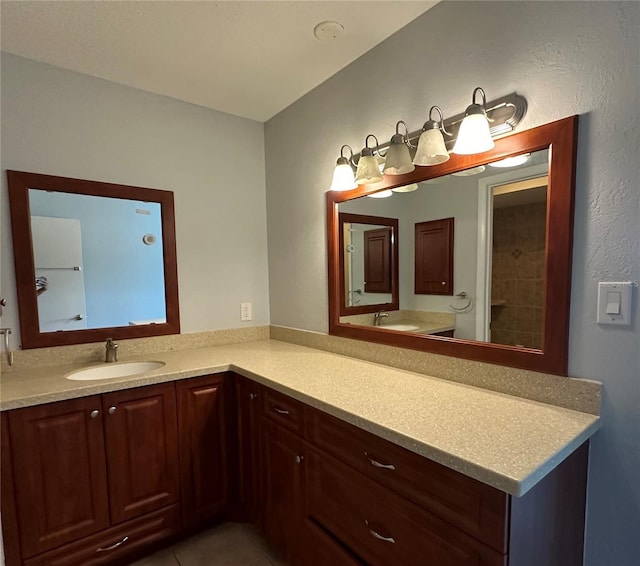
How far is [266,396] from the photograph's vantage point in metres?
1.56

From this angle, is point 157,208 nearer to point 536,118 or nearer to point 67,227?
point 67,227

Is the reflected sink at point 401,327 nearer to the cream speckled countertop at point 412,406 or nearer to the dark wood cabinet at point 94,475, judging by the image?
the cream speckled countertop at point 412,406

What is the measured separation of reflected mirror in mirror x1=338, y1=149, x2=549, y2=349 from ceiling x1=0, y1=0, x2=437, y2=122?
0.75 metres

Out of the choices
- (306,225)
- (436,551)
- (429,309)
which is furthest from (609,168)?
(306,225)

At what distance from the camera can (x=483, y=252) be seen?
1.34 metres

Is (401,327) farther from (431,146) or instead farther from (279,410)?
(431,146)

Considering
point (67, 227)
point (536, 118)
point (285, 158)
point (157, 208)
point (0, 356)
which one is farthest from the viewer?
point (285, 158)

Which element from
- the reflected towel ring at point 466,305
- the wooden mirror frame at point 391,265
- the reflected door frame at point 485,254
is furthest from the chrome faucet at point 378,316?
the reflected door frame at point 485,254

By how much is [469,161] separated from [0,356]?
7.39ft

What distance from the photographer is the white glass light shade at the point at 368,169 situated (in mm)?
1581

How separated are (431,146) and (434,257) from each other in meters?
0.47

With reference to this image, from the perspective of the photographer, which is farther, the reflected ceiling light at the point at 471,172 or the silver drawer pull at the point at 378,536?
the reflected ceiling light at the point at 471,172

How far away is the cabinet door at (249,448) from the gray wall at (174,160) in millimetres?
689

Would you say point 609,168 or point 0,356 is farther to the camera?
point 0,356
